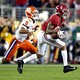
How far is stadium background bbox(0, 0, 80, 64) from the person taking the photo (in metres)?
15.3

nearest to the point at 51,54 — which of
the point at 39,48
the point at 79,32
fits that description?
the point at 79,32

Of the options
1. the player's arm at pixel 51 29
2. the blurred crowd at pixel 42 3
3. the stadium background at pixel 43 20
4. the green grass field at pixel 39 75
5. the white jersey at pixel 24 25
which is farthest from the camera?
the blurred crowd at pixel 42 3

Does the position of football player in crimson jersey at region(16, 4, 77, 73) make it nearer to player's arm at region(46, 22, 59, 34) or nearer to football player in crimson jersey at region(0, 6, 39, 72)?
player's arm at region(46, 22, 59, 34)

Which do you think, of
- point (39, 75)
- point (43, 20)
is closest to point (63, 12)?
Result: point (39, 75)

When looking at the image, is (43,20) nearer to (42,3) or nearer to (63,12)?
(42,3)

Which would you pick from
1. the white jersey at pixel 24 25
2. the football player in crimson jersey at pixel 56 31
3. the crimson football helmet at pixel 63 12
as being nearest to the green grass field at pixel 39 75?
the football player in crimson jersey at pixel 56 31

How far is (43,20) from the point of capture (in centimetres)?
1617

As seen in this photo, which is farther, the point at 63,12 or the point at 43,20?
the point at 43,20

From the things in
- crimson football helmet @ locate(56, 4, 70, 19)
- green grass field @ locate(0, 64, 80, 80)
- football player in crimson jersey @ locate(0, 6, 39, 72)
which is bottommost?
green grass field @ locate(0, 64, 80, 80)

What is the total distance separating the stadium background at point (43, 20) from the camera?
15.3m

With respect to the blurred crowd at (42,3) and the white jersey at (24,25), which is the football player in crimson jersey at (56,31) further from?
the blurred crowd at (42,3)

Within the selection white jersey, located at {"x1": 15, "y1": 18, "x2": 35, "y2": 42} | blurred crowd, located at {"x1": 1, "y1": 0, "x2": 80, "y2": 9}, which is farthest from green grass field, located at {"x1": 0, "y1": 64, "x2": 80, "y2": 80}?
blurred crowd, located at {"x1": 1, "y1": 0, "x2": 80, "y2": 9}

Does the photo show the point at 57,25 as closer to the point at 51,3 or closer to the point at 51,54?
the point at 51,54

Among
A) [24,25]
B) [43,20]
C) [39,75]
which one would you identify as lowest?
[39,75]
